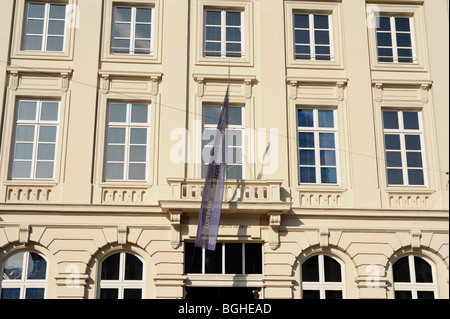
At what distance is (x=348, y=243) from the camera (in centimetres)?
1576

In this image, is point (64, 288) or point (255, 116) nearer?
point (64, 288)

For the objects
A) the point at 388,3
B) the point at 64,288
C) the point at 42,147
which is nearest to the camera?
the point at 64,288

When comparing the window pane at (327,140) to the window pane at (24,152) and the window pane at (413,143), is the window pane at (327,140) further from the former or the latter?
the window pane at (24,152)

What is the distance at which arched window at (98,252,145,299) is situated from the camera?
15.3m

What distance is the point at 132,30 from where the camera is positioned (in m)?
17.4

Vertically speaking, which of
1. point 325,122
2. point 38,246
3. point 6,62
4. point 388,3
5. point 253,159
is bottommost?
point 38,246

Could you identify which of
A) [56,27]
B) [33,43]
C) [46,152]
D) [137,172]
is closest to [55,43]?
[56,27]

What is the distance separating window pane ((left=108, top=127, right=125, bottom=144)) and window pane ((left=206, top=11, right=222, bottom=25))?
3.97 meters

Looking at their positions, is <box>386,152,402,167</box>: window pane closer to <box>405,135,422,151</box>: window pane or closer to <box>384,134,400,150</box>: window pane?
<box>384,134,400,150</box>: window pane

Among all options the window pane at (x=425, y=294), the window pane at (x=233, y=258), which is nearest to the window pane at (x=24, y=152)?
the window pane at (x=233, y=258)

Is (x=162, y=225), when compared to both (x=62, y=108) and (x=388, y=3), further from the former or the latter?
(x=388, y=3)

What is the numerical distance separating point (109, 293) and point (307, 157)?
6108 millimetres

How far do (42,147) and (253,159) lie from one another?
5440mm

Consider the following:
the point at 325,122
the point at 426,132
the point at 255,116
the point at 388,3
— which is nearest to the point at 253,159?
the point at 255,116
